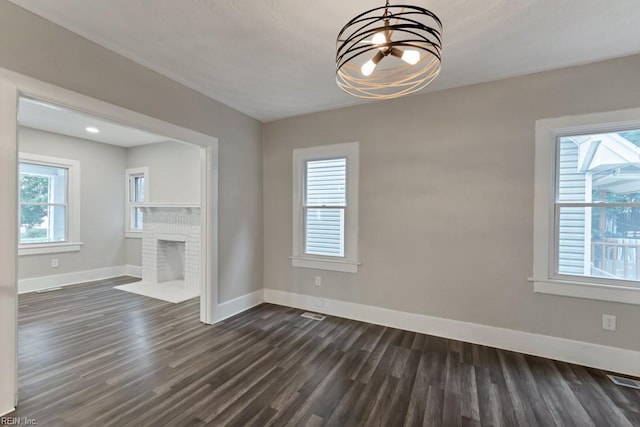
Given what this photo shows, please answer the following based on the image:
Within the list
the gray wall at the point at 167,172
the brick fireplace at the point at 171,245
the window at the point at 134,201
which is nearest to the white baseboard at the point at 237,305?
the brick fireplace at the point at 171,245

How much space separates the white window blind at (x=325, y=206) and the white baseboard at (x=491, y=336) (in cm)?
74

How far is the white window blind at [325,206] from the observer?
370 cm

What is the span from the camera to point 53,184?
5086mm

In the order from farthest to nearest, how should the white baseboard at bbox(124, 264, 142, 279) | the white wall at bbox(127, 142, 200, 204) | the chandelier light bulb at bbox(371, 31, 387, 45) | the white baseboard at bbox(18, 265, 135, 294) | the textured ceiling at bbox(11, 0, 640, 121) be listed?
1. the white baseboard at bbox(124, 264, 142, 279)
2. the white wall at bbox(127, 142, 200, 204)
3. the white baseboard at bbox(18, 265, 135, 294)
4. the textured ceiling at bbox(11, 0, 640, 121)
5. the chandelier light bulb at bbox(371, 31, 387, 45)

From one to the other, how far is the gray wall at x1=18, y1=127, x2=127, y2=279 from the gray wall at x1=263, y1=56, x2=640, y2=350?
15.7 ft

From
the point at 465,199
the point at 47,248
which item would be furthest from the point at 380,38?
the point at 47,248

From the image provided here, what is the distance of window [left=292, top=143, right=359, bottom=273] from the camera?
3568 millimetres

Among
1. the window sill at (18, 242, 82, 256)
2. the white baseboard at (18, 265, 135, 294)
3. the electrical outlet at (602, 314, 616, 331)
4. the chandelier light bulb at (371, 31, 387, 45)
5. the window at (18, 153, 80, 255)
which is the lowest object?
the white baseboard at (18, 265, 135, 294)

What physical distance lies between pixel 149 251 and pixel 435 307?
5.09m

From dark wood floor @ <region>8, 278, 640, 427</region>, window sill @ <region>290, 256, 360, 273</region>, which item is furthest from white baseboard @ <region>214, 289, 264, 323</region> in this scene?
window sill @ <region>290, 256, 360, 273</region>

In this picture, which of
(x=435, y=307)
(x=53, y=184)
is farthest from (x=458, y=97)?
(x=53, y=184)

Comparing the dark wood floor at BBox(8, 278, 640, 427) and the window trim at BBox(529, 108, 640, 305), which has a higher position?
the window trim at BBox(529, 108, 640, 305)

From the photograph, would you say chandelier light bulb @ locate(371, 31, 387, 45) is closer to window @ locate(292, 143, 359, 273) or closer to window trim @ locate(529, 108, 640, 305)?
window @ locate(292, 143, 359, 273)

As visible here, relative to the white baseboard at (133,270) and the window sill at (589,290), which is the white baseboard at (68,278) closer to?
the white baseboard at (133,270)
